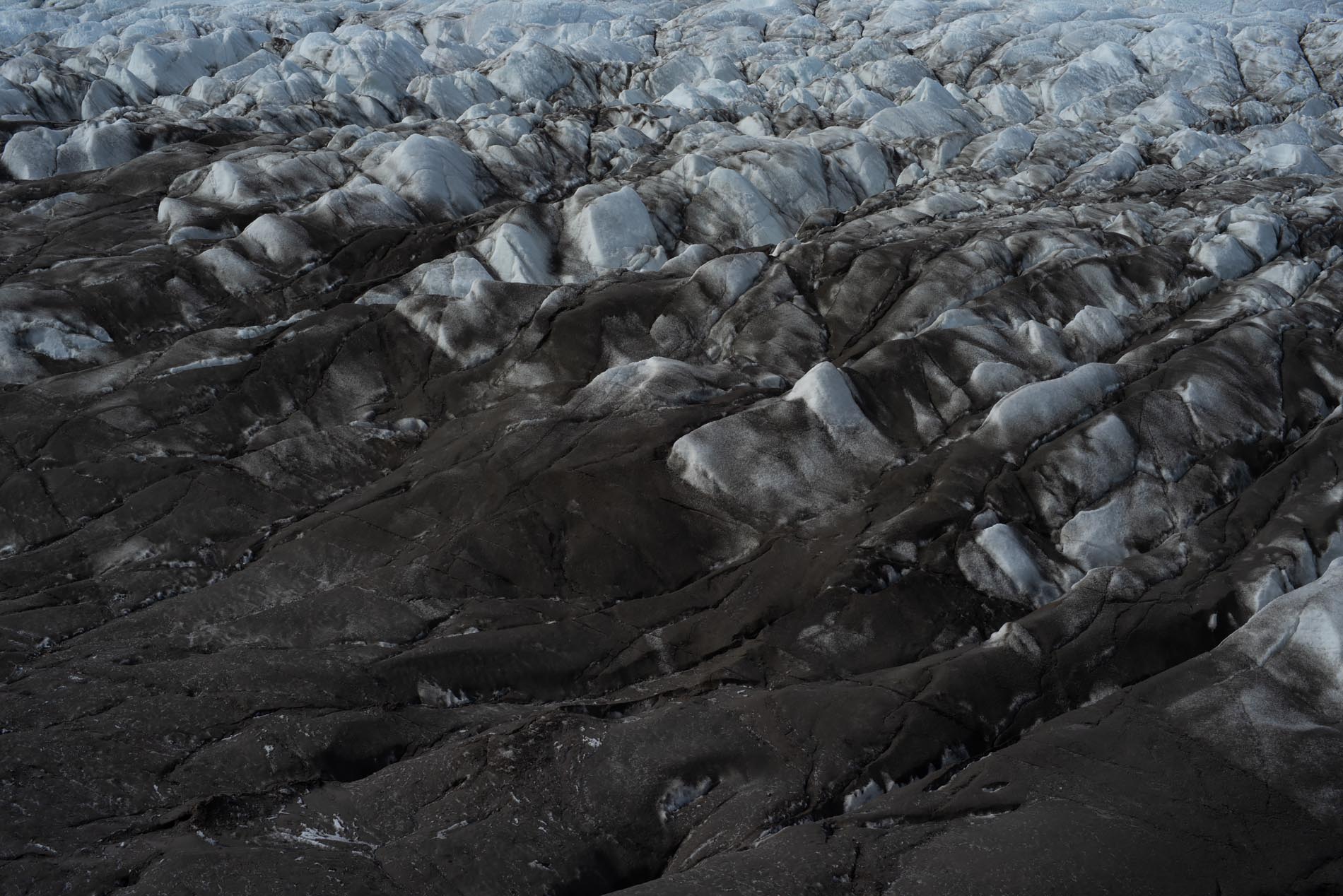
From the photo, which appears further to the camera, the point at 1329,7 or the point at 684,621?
the point at 1329,7

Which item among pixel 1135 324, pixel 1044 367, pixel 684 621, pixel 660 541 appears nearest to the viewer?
pixel 684 621

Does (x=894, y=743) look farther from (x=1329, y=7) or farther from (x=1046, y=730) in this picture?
(x=1329, y=7)

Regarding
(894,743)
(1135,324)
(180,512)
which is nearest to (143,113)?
(180,512)

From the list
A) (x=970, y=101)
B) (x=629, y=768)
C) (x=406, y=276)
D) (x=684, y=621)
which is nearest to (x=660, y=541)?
(x=684, y=621)

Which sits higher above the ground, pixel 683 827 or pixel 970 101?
pixel 970 101

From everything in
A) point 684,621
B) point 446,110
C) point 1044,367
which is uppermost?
point 446,110

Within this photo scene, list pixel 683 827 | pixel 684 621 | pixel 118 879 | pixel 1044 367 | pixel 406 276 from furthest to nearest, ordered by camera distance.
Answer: pixel 406 276 → pixel 1044 367 → pixel 684 621 → pixel 683 827 → pixel 118 879

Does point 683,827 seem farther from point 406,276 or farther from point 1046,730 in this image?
point 406,276
